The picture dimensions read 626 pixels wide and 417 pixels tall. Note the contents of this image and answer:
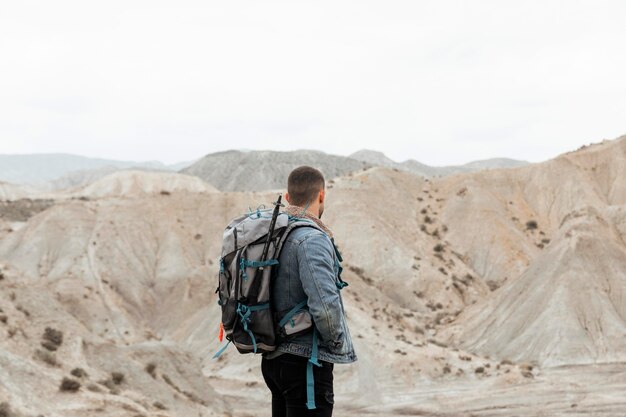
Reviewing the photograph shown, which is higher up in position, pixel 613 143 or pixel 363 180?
pixel 613 143

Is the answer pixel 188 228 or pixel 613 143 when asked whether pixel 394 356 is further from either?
pixel 613 143

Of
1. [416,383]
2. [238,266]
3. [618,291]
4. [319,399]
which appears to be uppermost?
[238,266]

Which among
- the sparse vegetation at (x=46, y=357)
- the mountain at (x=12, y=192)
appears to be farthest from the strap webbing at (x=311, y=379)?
the mountain at (x=12, y=192)

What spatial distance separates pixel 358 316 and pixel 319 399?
32.1m

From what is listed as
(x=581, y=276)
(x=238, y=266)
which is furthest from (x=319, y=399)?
(x=581, y=276)

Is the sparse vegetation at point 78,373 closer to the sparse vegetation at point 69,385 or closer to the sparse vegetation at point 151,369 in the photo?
the sparse vegetation at point 69,385

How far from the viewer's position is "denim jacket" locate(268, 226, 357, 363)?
156 inches

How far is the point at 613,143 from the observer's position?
63031mm

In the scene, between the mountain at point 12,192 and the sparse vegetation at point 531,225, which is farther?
the mountain at point 12,192

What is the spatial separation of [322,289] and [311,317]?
221mm

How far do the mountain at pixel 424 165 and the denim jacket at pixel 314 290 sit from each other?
478ft

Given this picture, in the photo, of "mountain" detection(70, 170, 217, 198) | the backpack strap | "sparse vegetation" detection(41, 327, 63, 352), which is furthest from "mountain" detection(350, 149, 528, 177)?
the backpack strap

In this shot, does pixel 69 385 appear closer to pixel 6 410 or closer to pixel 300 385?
pixel 6 410

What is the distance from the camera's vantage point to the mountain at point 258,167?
11775 centimetres
